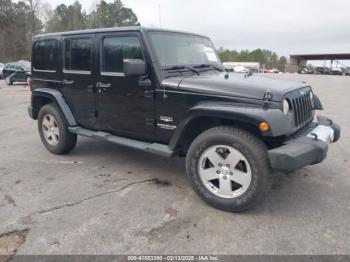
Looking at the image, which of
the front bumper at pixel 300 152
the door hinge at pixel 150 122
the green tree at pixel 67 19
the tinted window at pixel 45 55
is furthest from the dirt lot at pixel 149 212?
the green tree at pixel 67 19

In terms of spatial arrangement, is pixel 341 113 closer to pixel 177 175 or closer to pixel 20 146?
pixel 177 175

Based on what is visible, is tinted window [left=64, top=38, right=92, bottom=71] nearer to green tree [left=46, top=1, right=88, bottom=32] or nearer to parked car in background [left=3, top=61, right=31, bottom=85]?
parked car in background [left=3, top=61, right=31, bottom=85]

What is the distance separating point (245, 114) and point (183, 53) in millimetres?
1560

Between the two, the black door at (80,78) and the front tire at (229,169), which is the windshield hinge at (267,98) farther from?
the black door at (80,78)

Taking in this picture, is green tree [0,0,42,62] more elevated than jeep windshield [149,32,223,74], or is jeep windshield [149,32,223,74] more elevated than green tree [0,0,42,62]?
green tree [0,0,42,62]

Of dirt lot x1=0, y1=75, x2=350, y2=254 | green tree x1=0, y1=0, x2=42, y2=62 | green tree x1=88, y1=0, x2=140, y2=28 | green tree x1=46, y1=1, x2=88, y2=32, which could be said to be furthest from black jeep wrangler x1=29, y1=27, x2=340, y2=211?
green tree x1=0, y1=0, x2=42, y2=62

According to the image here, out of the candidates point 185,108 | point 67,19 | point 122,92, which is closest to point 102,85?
point 122,92

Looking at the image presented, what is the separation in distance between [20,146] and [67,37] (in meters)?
2.41

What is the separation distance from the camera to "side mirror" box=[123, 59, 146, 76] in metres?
3.77

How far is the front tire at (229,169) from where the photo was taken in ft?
10.9

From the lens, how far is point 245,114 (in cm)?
329

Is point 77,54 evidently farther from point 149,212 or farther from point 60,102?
point 149,212

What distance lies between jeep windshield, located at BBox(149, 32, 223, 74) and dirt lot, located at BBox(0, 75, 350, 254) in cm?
147

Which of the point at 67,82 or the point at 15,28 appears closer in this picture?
the point at 67,82
